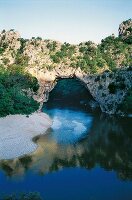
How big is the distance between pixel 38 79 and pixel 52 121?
17.0 m

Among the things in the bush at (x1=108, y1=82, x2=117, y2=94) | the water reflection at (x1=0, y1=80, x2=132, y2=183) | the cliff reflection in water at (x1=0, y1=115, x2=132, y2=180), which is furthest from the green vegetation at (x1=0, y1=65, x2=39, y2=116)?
the bush at (x1=108, y1=82, x2=117, y2=94)

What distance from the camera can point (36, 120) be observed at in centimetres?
6488

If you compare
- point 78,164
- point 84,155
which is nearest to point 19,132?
point 84,155

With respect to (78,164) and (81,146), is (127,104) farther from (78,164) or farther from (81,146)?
(78,164)

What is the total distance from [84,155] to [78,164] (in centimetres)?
359

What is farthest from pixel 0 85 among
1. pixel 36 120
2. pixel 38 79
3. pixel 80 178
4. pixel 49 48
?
pixel 80 178

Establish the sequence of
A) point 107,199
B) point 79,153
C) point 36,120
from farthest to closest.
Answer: point 36,120 → point 79,153 → point 107,199

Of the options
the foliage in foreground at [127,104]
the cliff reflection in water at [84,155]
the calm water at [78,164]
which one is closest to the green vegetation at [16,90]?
the calm water at [78,164]

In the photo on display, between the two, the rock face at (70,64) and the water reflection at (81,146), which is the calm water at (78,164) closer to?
the water reflection at (81,146)

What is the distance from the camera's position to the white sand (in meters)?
48.1

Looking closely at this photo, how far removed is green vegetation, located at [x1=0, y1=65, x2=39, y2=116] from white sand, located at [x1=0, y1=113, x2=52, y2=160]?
70.4 inches

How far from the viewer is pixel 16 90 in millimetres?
70125

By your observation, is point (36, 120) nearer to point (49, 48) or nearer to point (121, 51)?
point (49, 48)

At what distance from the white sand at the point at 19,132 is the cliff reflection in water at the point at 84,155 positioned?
1.66m
